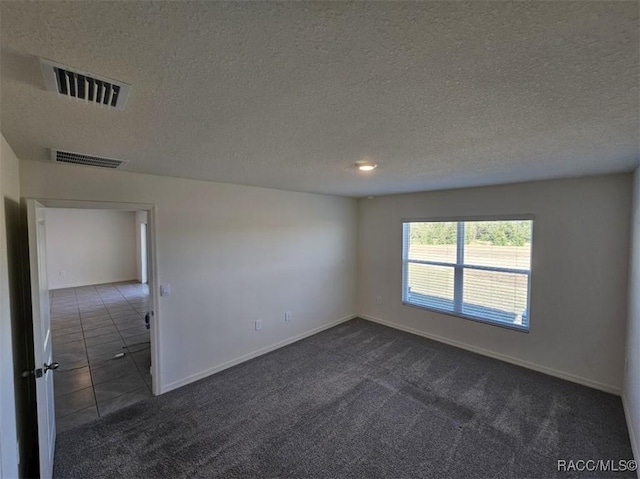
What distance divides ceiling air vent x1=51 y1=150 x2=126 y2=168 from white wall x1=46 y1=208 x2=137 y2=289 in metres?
7.42

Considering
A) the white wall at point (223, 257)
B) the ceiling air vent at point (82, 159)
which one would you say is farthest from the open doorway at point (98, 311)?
the ceiling air vent at point (82, 159)

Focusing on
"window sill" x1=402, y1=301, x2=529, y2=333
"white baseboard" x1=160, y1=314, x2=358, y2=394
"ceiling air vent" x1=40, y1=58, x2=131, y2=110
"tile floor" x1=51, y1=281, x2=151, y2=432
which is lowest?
"tile floor" x1=51, y1=281, x2=151, y2=432

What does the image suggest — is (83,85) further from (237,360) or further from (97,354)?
(97,354)

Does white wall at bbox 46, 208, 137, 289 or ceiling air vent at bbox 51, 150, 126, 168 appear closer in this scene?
ceiling air vent at bbox 51, 150, 126, 168

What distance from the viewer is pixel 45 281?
2.23 meters

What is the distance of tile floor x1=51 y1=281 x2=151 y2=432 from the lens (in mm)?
2938

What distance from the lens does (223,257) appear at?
3.57 metres

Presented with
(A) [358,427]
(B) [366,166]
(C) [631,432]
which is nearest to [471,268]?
(C) [631,432]

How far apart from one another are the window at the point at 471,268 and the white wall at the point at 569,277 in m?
0.15

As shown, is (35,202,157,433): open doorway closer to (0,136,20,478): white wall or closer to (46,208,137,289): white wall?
(46,208,137,289): white wall

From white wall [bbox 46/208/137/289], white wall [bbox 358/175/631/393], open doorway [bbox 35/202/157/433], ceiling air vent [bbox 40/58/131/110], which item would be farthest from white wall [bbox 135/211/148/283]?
ceiling air vent [bbox 40/58/131/110]

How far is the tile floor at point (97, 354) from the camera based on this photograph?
2.94 m

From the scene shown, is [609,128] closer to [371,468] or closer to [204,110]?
[204,110]

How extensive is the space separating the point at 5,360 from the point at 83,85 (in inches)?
60.4
